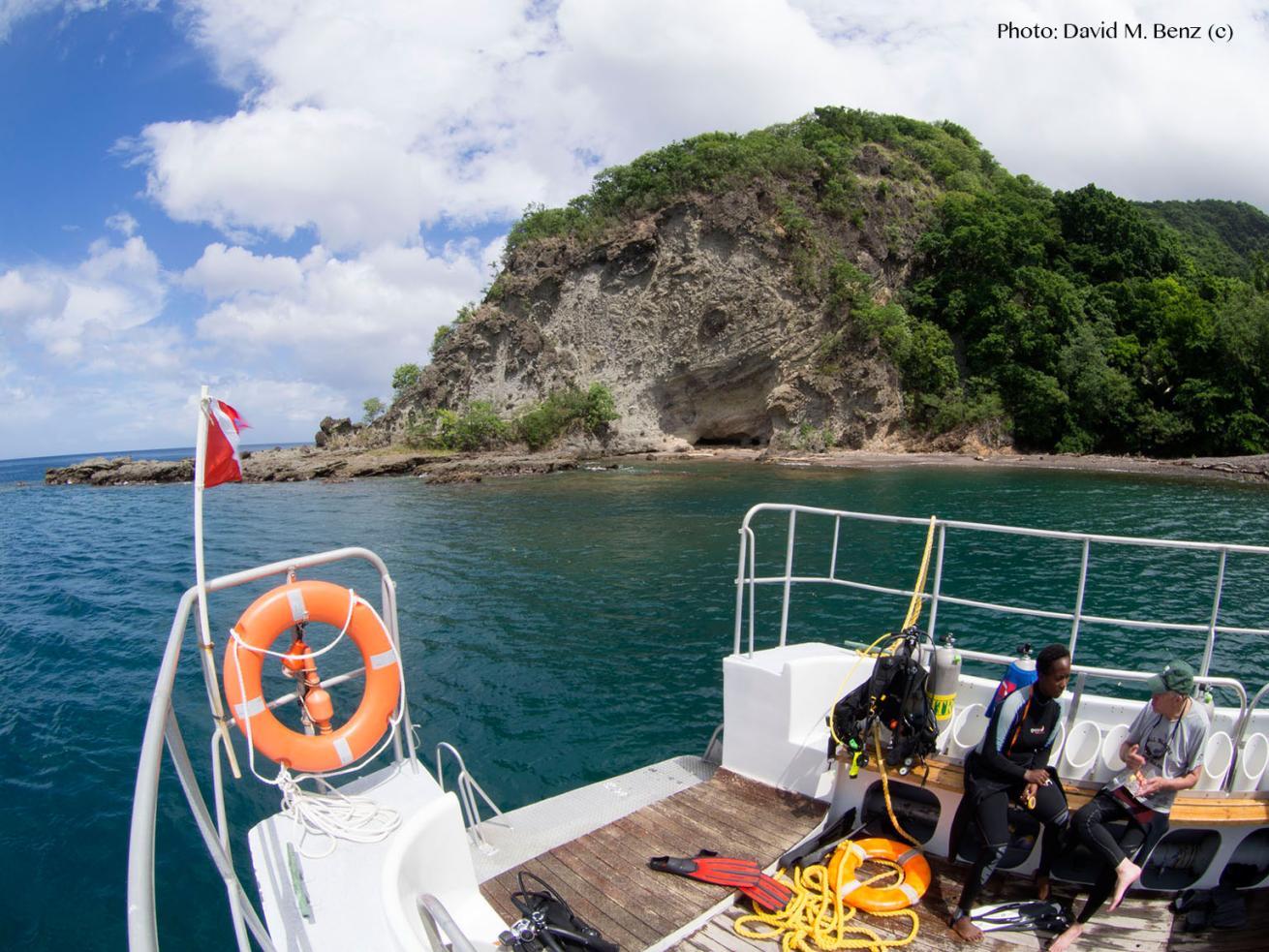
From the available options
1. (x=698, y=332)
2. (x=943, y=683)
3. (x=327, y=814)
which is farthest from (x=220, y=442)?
(x=698, y=332)

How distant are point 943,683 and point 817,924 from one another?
172 cm

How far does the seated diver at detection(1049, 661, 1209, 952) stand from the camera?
161 inches

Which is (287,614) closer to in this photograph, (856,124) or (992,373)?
(992,373)

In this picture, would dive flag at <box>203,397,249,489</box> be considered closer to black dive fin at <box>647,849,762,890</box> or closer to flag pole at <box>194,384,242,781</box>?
flag pole at <box>194,384,242,781</box>

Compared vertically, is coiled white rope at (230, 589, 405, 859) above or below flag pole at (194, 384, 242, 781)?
below

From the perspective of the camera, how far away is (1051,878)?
4.57m

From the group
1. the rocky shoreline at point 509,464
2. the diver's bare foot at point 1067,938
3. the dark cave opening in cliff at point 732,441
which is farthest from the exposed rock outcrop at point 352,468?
the diver's bare foot at point 1067,938

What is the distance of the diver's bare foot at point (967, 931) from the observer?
4117 millimetres

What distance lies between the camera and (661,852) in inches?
190

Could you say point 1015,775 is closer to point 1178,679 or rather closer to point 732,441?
point 1178,679

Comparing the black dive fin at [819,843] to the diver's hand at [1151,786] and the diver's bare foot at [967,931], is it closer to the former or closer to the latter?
the diver's bare foot at [967,931]

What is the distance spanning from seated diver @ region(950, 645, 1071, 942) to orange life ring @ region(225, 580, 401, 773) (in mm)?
Result: 3597

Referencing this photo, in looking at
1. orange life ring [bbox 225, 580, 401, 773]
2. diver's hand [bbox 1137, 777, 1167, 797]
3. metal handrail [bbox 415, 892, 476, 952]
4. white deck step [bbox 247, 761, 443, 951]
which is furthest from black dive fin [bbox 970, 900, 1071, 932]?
orange life ring [bbox 225, 580, 401, 773]

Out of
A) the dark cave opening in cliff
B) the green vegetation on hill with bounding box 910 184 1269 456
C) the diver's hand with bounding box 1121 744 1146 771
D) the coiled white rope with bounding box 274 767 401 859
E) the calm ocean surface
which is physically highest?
the green vegetation on hill with bounding box 910 184 1269 456
